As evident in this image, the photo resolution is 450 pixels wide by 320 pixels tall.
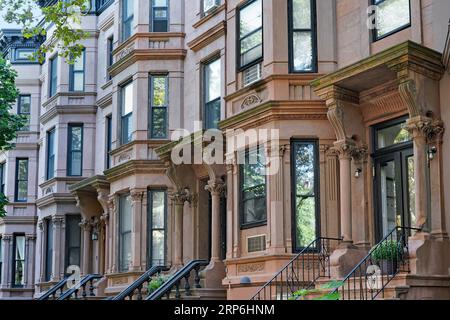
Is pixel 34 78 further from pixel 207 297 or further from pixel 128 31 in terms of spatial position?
pixel 207 297

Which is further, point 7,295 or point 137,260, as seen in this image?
point 7,295

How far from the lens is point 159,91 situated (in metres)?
22.2

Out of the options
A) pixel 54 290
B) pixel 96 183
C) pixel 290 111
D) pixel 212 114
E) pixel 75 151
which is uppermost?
pixel 75 151

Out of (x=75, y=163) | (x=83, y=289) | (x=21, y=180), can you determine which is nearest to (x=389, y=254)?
(x=83, y=289)

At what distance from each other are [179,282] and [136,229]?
3765 mm

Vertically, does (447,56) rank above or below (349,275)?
above

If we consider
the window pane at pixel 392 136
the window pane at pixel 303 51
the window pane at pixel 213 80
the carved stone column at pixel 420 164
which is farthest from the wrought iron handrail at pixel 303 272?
the window pane at pixel 213 80

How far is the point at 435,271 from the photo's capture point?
12883mm

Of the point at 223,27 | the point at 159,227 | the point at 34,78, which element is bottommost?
the point at 159,227

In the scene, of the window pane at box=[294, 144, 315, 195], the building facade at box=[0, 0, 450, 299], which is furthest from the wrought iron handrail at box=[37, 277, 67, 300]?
the window pane at box=[294, 144, 315, 195]

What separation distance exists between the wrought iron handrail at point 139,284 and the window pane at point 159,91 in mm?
4759

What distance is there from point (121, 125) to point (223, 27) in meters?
5.43

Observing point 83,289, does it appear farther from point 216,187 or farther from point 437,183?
point 437,183
